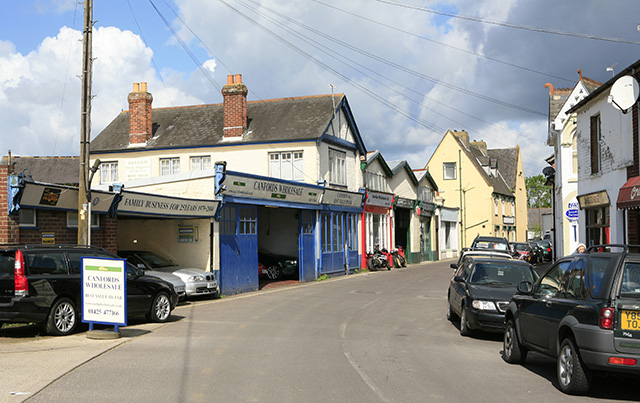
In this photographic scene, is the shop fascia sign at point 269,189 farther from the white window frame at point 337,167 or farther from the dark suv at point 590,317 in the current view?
the dark suv at point 590,317

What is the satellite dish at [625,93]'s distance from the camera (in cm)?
1736

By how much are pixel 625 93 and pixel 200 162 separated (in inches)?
838

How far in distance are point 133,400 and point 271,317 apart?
8284 millimetres

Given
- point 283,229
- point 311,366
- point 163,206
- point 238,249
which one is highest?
point 163,206

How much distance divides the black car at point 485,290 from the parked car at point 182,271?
7923 mm

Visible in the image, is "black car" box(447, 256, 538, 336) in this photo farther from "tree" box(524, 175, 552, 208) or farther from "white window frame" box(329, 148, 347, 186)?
"tree" box(524, 175, 552, 208)

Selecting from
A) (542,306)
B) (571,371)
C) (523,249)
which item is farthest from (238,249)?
(523,249)

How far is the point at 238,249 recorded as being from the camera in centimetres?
2305

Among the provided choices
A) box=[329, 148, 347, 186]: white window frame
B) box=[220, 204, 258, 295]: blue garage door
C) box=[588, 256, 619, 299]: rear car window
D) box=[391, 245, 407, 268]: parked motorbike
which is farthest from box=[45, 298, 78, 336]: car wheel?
box=[391, 245, 407, 268]: parked motorbike

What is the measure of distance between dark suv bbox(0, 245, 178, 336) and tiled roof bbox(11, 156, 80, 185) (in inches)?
1405

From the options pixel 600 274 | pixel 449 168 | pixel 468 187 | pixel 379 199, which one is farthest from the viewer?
pixel 449 168

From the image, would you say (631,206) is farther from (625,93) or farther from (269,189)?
(269,189)

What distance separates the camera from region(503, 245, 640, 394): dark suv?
7121 millimetres

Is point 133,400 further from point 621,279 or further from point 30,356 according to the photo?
point 621,279
